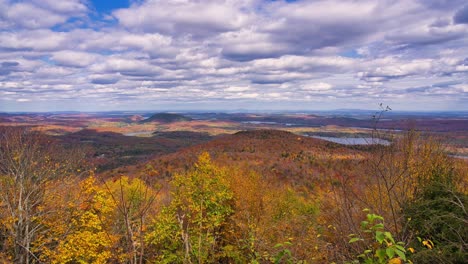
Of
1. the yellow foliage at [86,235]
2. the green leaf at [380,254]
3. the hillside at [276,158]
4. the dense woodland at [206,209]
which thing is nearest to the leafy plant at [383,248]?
the green leaf at [380,254]

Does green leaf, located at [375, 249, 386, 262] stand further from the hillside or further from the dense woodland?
the hillside

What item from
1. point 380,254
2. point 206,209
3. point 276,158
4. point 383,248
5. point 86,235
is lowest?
point 276,158

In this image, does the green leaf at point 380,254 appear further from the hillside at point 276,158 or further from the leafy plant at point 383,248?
the hillside at point 276,158

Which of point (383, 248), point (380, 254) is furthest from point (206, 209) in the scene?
point (380, 254)

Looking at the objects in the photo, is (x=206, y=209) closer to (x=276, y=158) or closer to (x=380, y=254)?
(x=380, y=254)

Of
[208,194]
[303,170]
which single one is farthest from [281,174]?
[208,194]

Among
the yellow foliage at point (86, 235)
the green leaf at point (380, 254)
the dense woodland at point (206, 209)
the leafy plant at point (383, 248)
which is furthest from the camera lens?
the yellow foliage at point (86, 235)

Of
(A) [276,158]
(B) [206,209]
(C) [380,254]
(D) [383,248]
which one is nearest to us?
(C) [380,254]

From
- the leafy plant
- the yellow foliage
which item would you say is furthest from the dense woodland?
the leafy plant

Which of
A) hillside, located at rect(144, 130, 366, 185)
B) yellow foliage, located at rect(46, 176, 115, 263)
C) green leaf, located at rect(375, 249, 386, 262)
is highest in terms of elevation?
green leaf, located at rect(375, 249, 386, 262)

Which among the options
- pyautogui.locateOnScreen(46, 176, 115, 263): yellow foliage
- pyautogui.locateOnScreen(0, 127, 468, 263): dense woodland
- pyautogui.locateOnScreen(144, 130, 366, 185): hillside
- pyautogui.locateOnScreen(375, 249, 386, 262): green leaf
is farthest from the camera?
pyautogui.locateOnScreen(144, 130, 366, 185): hillside

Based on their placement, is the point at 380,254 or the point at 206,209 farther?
the point at 206,209

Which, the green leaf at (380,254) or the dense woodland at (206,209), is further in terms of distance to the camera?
the dense woodland at (206,209)
